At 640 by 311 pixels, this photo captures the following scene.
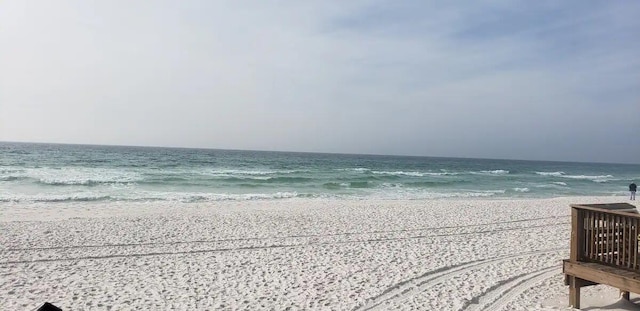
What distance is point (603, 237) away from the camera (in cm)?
572

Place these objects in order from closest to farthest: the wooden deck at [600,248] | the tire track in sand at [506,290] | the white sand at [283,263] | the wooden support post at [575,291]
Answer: the wooden deck at [600,248] < the wooden support post at [575,291] < the tire track in sand at [506,290] < the white sand at [283,263]

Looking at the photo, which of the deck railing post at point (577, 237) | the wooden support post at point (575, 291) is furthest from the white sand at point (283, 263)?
the deck railing post at point (577, 237)

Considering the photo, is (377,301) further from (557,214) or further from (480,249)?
(557,214)

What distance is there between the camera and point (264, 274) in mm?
7562

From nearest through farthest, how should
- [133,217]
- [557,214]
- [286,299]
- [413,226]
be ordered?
[286,299] → [413,226] → [133,217] → [557,214]

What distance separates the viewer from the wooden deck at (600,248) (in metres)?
5.42

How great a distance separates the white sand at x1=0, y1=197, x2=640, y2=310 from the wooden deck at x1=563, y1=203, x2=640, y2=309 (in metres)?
0.65

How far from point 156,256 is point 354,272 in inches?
162

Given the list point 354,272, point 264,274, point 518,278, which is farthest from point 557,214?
point 264,274

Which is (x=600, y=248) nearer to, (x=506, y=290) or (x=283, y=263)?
(x=506, y=290)

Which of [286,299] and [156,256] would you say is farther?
[156,256]

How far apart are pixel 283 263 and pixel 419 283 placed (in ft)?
8.70

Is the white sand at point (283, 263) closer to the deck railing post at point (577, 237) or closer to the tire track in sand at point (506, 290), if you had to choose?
the tire track in sand at point (506, 290)

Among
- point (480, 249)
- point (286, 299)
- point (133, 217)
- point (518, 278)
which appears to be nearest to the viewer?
point (286, 299)
